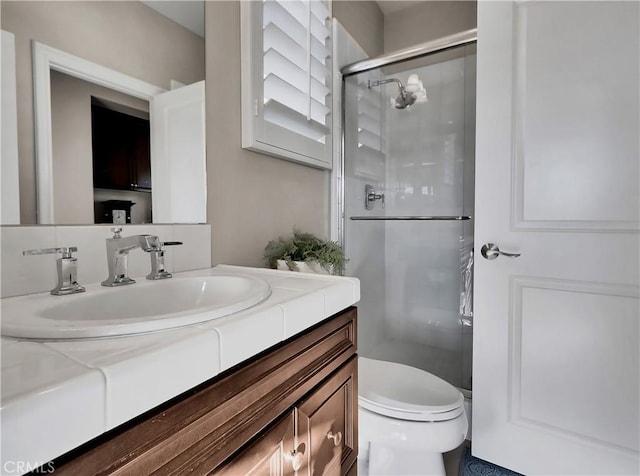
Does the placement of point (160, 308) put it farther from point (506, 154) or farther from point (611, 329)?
point (611, 329)

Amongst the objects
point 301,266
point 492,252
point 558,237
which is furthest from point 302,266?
point 558,237

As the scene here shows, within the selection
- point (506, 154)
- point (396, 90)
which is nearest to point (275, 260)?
point (506, 154)

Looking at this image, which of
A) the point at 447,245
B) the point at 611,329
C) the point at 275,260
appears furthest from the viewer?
the point at 447,245

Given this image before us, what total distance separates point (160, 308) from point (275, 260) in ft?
1.74

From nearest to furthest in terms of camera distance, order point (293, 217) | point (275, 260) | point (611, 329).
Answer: point (611, 329), point (275, 260), point (293, 217)

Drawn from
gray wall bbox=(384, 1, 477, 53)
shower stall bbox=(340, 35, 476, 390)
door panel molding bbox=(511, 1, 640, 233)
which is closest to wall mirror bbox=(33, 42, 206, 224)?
shower stall bbox=(340, 35, 476, 390)

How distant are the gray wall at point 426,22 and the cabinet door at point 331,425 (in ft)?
7.36

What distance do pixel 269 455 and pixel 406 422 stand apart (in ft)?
2.26

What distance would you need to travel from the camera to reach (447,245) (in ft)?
6.20

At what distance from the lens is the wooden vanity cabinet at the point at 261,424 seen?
0.36m

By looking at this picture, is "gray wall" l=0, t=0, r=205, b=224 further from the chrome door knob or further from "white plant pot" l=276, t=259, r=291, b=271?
the chrome door knob

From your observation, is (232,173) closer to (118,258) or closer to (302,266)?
(302,266)

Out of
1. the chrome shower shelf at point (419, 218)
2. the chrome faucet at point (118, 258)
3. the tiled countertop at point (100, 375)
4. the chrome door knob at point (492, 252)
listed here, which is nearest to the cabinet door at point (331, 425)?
the tiled countertop at point (100, 375)

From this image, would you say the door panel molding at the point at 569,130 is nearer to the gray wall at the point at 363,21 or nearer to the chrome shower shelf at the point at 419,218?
the chrome shower shelf at the point at 419,218
